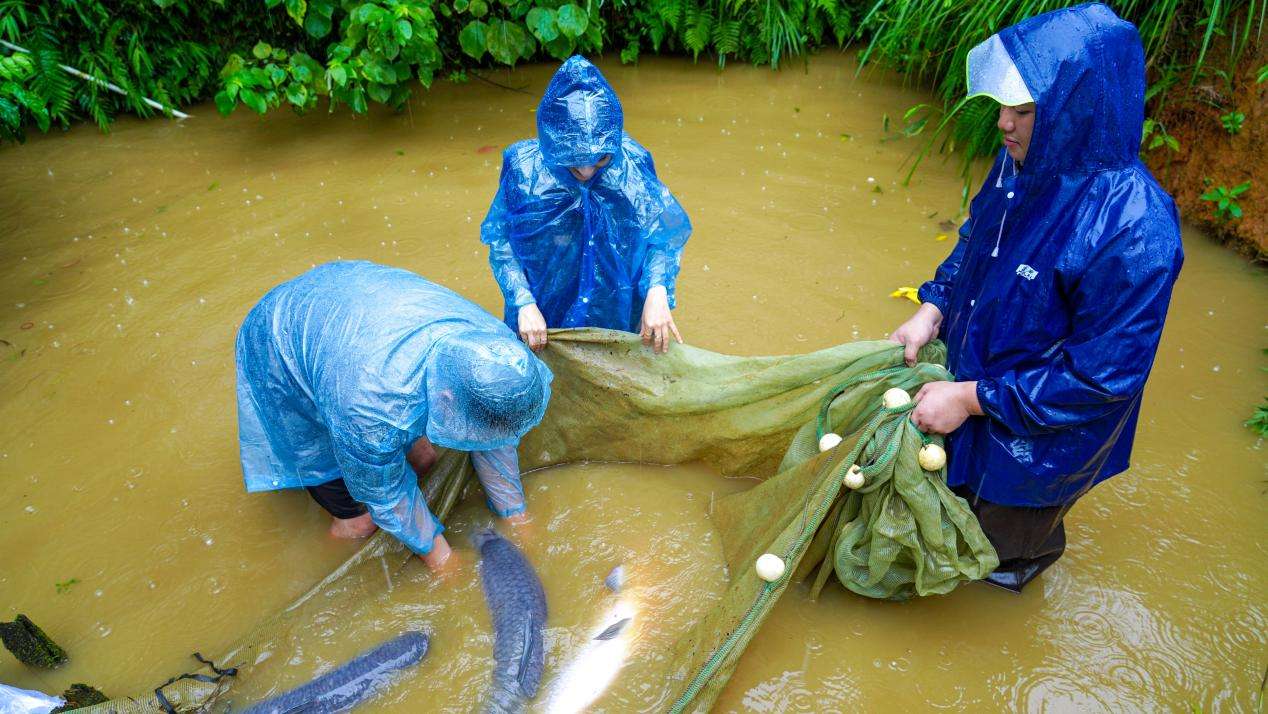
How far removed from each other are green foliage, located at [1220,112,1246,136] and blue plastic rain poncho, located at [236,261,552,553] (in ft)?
13.6

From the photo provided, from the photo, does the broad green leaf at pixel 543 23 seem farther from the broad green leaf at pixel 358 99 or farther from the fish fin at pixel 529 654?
the fish fin at pixel 529 654

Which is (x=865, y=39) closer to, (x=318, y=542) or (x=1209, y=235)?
(x=1209, y=235)

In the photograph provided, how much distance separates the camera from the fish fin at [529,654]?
7.74 ft

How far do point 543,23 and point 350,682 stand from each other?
4.68 meters

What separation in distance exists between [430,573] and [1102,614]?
2327mm

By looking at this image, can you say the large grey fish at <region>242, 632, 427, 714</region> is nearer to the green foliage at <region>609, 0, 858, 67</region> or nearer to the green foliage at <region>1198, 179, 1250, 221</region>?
the green foliage at <region>1198, 179, 1250, 221</region>

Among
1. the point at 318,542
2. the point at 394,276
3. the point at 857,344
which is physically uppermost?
the point at 394,276

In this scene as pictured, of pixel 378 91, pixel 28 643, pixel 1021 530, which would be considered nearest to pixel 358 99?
pixel 378 91

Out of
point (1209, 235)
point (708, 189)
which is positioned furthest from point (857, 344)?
point (1209, 235)

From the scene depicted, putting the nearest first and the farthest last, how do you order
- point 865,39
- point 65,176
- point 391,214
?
point 391,214
point 65,176
point 865,39

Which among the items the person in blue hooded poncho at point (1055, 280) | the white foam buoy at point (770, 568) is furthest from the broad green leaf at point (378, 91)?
the white foam buoy at point (770, 568)

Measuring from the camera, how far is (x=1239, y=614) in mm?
2480

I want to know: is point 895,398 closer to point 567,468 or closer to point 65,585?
point 567,468

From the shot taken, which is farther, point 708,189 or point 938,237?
point 708,189
